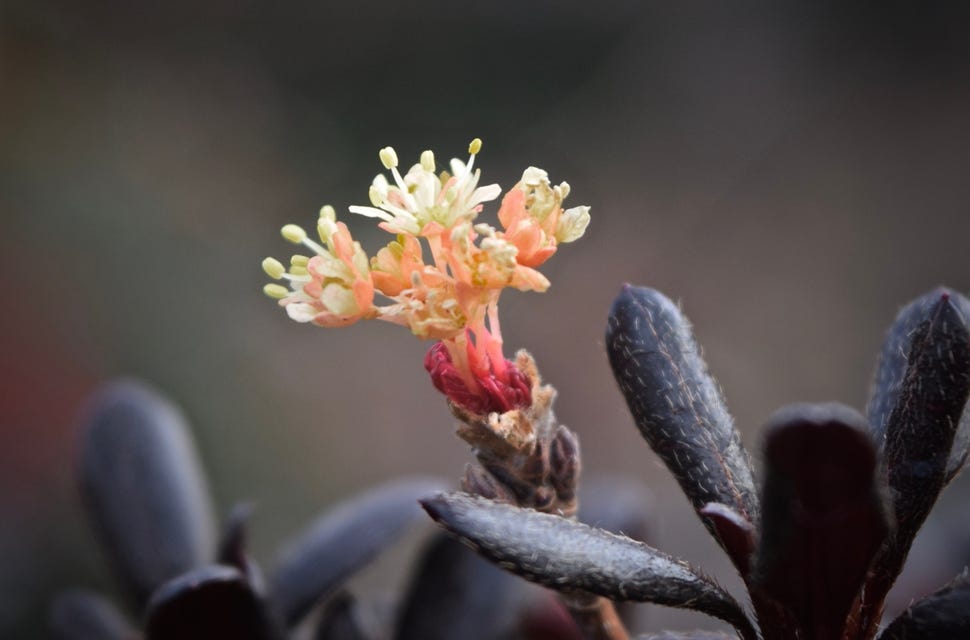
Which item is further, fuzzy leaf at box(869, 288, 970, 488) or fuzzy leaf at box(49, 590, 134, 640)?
fuzzy leaf at box(49, 590, 134, 640)

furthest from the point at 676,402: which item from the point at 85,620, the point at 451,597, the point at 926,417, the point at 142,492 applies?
the point at 85,620

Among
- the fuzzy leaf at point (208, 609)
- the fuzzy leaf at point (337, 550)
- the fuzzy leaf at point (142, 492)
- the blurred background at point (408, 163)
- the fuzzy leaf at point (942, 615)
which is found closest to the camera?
the fuzzy leaf at point (942, 615)

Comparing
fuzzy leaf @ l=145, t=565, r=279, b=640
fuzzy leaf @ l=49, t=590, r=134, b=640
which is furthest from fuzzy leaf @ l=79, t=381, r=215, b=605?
fuzzy leaf @ l=145, t=565, r=279, b=640

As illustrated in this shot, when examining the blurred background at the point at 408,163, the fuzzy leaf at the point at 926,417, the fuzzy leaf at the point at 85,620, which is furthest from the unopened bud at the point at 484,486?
the blurred background at the point at 408,163

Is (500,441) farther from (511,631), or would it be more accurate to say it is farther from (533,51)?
(533,51)

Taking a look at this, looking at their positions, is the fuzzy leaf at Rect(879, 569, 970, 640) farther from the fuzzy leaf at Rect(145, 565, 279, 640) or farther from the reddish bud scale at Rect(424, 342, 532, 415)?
the fuzzy leaf at Rect(145, 565, 279, 640)

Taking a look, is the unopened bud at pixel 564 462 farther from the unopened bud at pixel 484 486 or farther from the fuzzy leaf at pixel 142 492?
the fuzzy leaf at pixel 142 492
